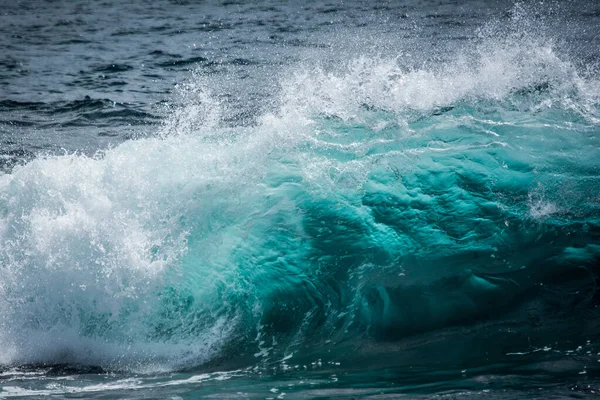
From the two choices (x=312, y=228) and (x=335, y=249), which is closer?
(x=335, y=249)

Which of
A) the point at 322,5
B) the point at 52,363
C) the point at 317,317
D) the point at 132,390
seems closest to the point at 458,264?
the point at 317,317

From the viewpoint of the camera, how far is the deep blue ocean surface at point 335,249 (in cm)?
372

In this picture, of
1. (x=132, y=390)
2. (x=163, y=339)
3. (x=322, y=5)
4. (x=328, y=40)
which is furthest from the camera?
(x=322, y=5)

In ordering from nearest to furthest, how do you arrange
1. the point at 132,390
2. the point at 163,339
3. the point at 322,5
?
the point at 132,390, the point at 163,339, the point at 322,5

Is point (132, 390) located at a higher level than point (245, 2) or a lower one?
lower

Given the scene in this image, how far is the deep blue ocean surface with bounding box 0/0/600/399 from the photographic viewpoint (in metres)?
3.72

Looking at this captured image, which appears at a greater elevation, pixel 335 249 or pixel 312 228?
pixel 312 228

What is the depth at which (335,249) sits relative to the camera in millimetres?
4605

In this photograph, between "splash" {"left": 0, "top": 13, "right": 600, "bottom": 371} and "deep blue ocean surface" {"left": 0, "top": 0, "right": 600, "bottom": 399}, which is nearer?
"deep blue ocean surface" {"left": 0, "top": 0, "right": 600, "bottom": 399}

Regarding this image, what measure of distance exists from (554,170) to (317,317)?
2.26 m

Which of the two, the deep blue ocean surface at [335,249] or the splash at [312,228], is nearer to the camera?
the deep blue ocean surface at [335,249]

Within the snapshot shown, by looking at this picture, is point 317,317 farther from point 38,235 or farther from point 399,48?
point 399,48

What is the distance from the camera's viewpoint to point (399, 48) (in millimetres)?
11359

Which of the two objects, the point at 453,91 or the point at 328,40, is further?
the point at 328,40
